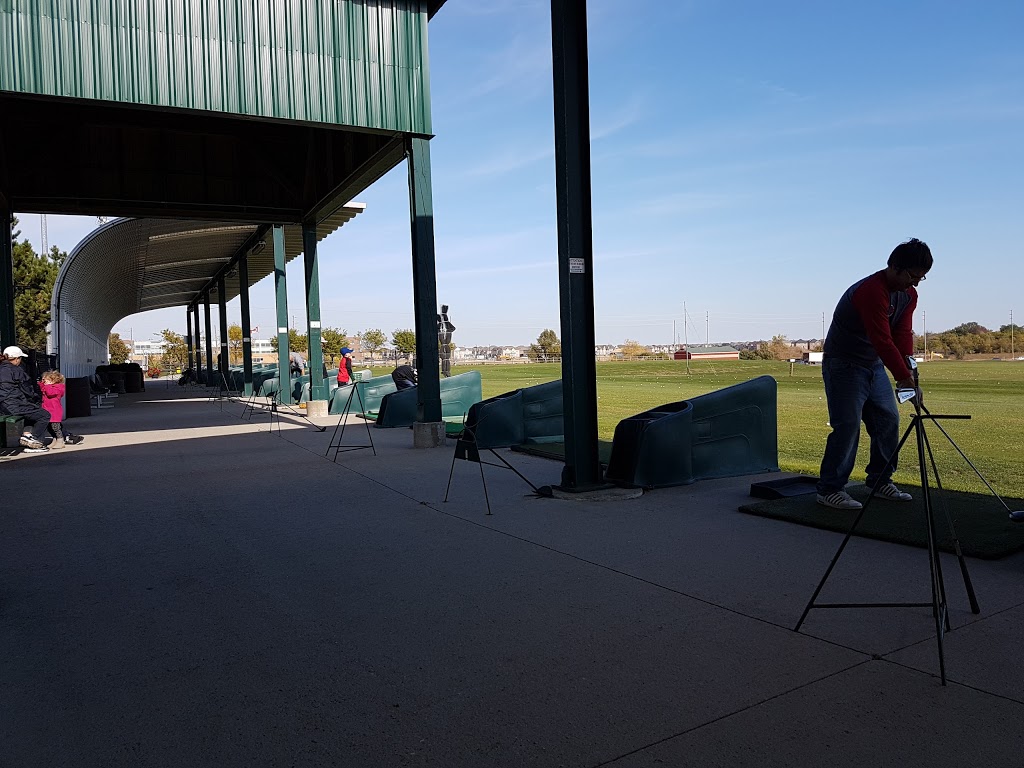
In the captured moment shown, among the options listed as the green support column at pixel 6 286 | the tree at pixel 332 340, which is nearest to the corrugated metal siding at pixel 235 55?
the green support column at pixel 6 286

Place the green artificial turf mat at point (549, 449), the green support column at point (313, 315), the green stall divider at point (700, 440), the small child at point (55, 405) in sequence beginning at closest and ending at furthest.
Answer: the green stall divider at point (700, 440) < the green artificial turf mat at point (549, 449) < the small child at point (55, 405) < the green support column at point (313, 315)

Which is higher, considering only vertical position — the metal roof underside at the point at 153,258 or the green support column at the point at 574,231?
the metal roof underside at the point at 153,258

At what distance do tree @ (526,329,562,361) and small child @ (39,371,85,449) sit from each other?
91.7m

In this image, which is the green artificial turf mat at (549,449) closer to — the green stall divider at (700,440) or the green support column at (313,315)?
the green stall divider at (700,440)

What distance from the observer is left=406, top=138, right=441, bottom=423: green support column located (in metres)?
12.9

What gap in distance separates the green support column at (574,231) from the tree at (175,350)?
93382 millimetres

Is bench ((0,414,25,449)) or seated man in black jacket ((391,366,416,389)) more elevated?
seated man in black jacket ((391,366,416,389))

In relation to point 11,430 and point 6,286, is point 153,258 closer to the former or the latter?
point 6,286

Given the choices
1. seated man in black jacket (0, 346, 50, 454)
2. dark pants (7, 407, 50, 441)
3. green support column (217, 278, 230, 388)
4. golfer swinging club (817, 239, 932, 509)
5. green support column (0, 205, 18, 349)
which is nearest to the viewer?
golfer swinging club (817, 239, 932, 509)

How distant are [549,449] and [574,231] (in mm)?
4106

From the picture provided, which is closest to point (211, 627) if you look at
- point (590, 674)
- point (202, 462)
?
point (590, 674)

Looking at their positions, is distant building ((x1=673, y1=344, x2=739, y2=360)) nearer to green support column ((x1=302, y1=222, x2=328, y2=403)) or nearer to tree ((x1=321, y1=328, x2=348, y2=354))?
tree ((x1=321, y1=328, x2=348, y2=354))

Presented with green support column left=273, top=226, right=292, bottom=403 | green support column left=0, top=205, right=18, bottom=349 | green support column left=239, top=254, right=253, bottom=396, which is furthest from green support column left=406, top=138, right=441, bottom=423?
green support column left=239, top=254, right=253, bottom=396

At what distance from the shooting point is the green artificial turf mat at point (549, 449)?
1028 cm
